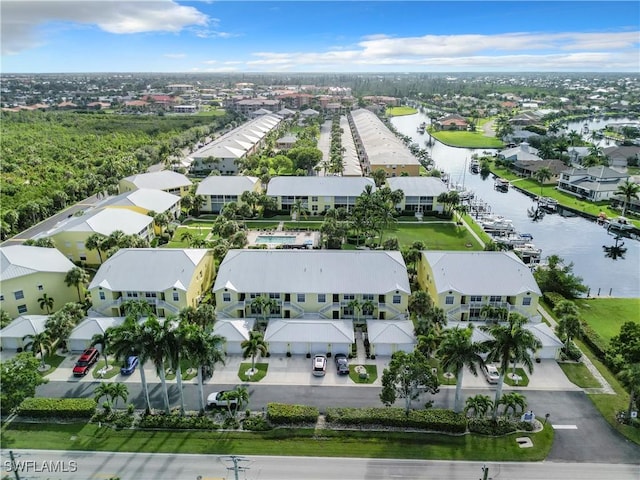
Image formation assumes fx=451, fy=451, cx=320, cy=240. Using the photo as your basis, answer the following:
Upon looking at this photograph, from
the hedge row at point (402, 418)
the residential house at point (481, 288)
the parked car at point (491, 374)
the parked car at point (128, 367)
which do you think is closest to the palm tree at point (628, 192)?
the residential house at point (481, 288)

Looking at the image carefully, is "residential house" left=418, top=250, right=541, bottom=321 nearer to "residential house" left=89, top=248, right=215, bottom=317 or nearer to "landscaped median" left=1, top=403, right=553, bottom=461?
"landscaped median" left=1, top=403, right=553, bottom=461

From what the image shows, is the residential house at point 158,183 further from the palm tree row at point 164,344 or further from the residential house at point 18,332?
the palm tree row at point 164,344

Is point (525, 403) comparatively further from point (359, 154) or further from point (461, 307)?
point (359, 154)

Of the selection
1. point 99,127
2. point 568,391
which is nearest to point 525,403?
point 568,391

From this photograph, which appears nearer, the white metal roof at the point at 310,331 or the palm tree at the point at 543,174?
the white metal roof at the point at 310,331

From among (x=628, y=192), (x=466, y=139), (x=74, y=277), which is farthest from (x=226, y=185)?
(x=466, y=139)

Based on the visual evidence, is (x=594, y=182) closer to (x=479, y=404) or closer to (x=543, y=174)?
(x=543, y=174)

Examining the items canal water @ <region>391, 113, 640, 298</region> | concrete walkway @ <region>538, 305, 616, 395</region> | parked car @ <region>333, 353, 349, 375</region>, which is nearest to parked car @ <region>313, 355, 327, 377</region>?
parked car @ <region>333, 353, 349, 375</region>
